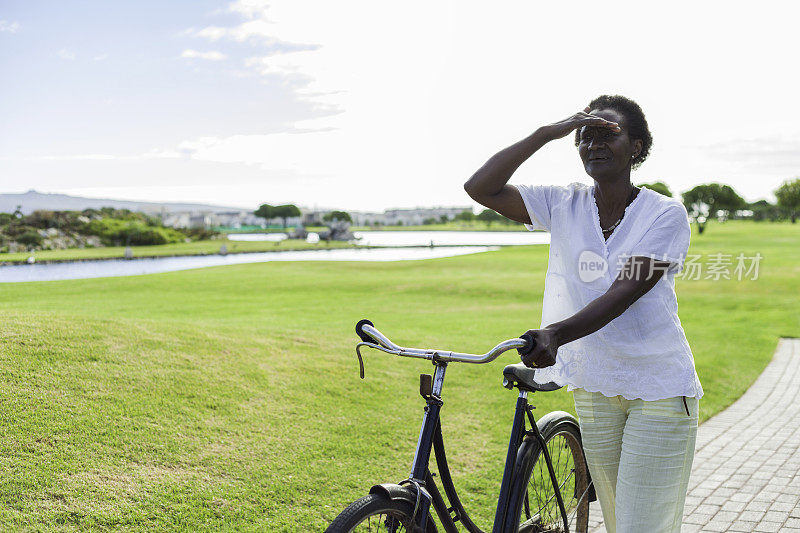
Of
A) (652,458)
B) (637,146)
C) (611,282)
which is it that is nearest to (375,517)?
(652,458)

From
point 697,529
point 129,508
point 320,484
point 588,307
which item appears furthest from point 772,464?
point 129,508

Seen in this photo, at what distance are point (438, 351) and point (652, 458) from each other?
0.94 meters

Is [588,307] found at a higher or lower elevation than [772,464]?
higher

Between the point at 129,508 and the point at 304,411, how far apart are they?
242cm

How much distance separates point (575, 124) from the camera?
2508 millimetres

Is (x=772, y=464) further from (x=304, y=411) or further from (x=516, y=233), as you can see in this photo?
(x=516, y=233)

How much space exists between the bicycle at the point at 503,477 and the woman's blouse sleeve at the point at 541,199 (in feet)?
2.10

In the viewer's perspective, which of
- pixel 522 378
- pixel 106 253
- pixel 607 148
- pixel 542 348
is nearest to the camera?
pixel 542 348

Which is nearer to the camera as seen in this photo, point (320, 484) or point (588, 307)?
point (588, 307)

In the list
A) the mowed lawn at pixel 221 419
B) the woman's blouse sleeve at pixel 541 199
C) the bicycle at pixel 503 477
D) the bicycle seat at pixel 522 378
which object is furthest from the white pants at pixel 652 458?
Result: the mowed lawn at pixel 221 419

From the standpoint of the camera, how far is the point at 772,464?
6023mm

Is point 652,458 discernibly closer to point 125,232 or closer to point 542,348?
point 542,348

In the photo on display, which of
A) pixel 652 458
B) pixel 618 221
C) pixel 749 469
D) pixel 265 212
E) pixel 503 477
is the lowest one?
pixel 749 469

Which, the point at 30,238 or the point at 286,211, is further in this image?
the point at 286,211
